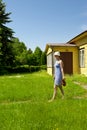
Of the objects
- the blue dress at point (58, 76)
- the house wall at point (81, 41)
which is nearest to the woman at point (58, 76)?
the blue dress at point (58, 76)

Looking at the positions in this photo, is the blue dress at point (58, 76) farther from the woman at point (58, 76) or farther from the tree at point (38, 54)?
the tree at point (38, 54)

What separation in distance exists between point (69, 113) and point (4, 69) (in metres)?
37.8

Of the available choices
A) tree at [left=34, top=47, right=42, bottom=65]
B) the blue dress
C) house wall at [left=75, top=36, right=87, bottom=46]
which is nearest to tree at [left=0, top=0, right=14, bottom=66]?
tree at [left=34, top=47, right=42, bottom=65]

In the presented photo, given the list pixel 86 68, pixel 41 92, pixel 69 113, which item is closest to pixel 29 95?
pixel 41 92

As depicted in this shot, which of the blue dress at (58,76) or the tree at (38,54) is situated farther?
the tree at (38,54)

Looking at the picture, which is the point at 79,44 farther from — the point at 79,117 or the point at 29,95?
the point at 79,117

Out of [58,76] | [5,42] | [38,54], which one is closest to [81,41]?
[58,76]

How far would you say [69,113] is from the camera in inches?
344

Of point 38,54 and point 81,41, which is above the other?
point 81,41

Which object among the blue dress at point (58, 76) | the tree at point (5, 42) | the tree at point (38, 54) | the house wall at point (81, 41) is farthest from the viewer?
the tree at point (38, 54)

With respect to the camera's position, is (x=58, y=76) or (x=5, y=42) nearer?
A: (x=58, y=76)

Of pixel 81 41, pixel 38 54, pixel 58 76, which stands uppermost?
pixel 81 41

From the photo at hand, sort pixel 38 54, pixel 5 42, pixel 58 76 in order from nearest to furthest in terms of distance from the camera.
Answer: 1. pixel 58 76
2. pixel 5 42
3. pixel 38 54

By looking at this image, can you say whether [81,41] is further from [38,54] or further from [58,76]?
[38,54]
